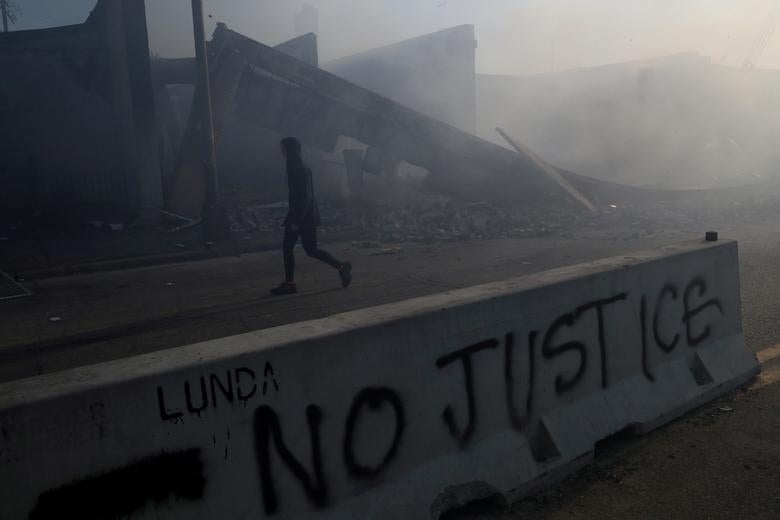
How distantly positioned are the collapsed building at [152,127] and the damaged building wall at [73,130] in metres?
0.02

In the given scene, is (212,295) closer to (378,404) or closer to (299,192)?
(299,192)

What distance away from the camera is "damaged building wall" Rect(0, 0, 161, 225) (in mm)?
14156

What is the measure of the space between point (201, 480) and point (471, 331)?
1.28 m

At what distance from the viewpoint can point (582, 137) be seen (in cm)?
3619

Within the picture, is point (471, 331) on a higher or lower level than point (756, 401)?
higher

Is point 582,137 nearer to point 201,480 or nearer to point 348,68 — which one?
point 348,68

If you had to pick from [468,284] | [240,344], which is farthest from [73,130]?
[240,344]

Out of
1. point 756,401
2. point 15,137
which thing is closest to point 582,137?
point 15,137

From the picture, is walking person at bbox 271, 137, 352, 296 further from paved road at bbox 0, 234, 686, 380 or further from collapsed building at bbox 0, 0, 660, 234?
collapsed building at bbox 0, 0, 660, 234

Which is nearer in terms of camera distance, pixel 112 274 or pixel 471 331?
pixel 471 331

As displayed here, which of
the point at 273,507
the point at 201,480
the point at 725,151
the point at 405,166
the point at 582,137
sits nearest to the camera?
the point at 201,480

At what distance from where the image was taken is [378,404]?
2619 millimetres

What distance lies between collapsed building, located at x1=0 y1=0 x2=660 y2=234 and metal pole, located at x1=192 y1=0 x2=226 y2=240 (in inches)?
89.7

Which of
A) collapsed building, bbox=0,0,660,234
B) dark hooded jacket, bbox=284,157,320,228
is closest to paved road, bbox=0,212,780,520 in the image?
dark hooded jacket, bbox=284,157,320,228
